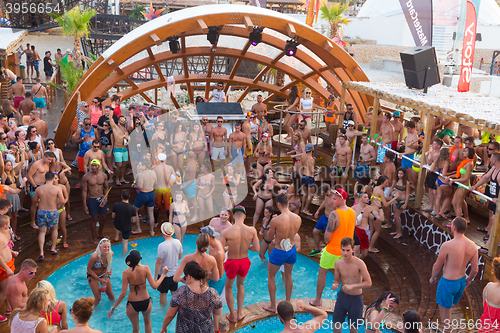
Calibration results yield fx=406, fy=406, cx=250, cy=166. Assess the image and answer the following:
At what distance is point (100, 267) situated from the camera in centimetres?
611

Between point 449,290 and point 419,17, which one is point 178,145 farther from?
point 419,17

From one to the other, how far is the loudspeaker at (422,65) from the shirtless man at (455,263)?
509cm

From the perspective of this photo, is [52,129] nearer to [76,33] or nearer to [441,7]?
[76,33]

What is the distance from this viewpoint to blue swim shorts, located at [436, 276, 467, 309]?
17.9 ft

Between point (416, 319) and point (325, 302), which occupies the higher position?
point (416, 319)

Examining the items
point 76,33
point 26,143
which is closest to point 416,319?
point 26,143

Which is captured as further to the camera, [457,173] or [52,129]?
[52,129]

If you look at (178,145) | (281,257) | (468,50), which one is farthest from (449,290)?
(468,50)

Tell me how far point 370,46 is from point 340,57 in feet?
75.1

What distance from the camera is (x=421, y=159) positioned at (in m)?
8.59

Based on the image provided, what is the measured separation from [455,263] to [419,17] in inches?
414

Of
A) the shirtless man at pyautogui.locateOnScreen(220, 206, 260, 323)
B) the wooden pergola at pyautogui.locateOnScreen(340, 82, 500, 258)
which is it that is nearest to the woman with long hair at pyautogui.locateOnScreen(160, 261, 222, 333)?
the shirtless man at pyautogui.locateOnScreen(220, 206, 260, 323)

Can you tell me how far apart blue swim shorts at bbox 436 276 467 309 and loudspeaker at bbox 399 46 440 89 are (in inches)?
215

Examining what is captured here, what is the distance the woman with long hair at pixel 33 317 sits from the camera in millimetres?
3975
